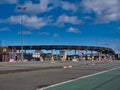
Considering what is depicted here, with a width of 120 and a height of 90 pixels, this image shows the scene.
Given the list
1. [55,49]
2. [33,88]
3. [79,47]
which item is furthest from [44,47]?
[33,88]

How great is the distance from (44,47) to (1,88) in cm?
17593

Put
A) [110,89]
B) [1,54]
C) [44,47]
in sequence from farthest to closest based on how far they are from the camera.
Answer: [44,47] < [1,54] < [110,89]

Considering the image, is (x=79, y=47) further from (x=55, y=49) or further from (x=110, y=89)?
(x=110, y=89)

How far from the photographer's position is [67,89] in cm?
1515

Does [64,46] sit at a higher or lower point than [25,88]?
higher

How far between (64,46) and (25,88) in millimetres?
177246

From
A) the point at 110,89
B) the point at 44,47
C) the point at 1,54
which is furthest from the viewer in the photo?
the point at 44,47

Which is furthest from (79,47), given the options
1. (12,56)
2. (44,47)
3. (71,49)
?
(12,56)

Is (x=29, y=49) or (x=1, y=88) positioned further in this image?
(x=29, y=49)

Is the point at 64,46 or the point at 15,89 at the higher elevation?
the point at 64,46

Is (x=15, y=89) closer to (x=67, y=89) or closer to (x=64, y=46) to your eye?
(x=67, y=89)

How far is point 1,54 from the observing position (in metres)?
125

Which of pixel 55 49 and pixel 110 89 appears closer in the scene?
pixel 110 89

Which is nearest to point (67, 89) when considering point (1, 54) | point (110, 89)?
point (110, 89)
